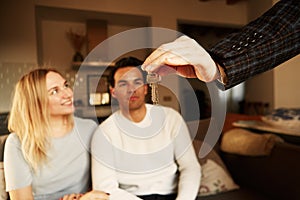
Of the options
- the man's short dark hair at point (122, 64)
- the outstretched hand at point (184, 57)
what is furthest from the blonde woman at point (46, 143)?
the outstretched hand at point (184, 57)

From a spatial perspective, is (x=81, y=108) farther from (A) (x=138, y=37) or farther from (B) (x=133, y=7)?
(B) (x=133, y=7)

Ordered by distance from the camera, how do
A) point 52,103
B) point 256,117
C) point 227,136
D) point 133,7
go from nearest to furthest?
point 52,103 → point 133,7 → point 227,136 → point 256,117

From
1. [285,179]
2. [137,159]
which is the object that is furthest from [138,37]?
[285,179]

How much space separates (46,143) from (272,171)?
2.28 ft

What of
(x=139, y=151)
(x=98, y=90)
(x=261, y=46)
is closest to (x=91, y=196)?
(x=139, y=151)

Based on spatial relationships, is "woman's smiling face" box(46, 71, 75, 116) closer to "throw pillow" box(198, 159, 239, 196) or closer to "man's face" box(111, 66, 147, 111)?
"man's face" box(111, 66, 147, 111)

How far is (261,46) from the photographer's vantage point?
0.27m

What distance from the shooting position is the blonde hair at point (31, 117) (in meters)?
0.57

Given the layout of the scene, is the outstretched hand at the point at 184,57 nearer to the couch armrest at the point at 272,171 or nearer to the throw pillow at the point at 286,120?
the couch armrest at the point at 272,171

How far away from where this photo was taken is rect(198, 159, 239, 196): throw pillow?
0.77 meters

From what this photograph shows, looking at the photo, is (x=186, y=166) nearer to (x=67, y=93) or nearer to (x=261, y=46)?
(x=67, y=93)

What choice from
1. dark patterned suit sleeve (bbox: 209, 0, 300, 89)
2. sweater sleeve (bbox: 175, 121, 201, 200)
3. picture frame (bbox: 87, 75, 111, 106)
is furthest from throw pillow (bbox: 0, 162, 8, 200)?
dark patterned suit sleeve (bbox: 209, 0, 300, 89)

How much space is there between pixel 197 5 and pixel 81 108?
1.87 feet

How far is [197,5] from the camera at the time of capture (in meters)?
0.92
